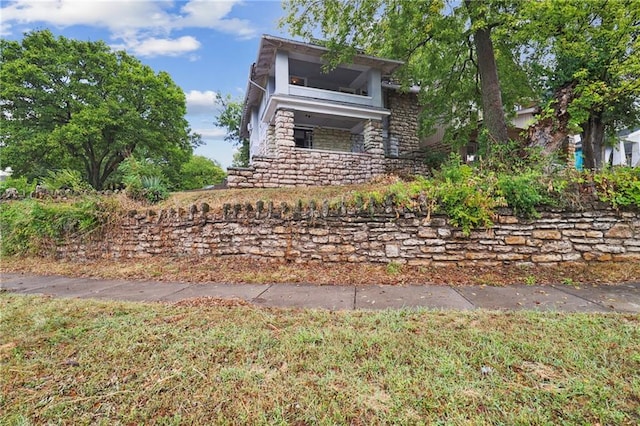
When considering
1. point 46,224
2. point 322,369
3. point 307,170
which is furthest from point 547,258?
point 46,224

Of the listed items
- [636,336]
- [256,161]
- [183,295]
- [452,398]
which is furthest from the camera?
[256,161]

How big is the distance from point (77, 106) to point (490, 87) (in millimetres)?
21300

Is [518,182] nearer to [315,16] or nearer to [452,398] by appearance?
[452,398]

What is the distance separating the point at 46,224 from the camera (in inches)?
242

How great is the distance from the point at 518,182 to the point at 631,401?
143 inches

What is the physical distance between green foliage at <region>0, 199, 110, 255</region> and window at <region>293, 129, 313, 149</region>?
10.0 metres

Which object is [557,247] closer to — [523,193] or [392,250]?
[523,193]

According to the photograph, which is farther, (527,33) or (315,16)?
(315,16)

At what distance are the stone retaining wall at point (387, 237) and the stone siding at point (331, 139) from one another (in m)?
10.1

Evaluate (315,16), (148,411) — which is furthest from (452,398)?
(315,16)

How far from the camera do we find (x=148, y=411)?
4.96 feet

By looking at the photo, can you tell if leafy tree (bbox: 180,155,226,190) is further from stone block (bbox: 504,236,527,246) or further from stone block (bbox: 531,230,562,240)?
stone block (bbox: 531,230,562,240)

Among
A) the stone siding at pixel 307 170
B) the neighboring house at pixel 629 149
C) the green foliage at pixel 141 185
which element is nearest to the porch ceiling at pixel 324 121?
the stone siding at pixel 307 170

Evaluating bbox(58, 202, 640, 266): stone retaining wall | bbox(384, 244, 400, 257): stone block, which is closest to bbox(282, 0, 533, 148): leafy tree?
bbox(58, 202, 640, 266): stone retaining wall
